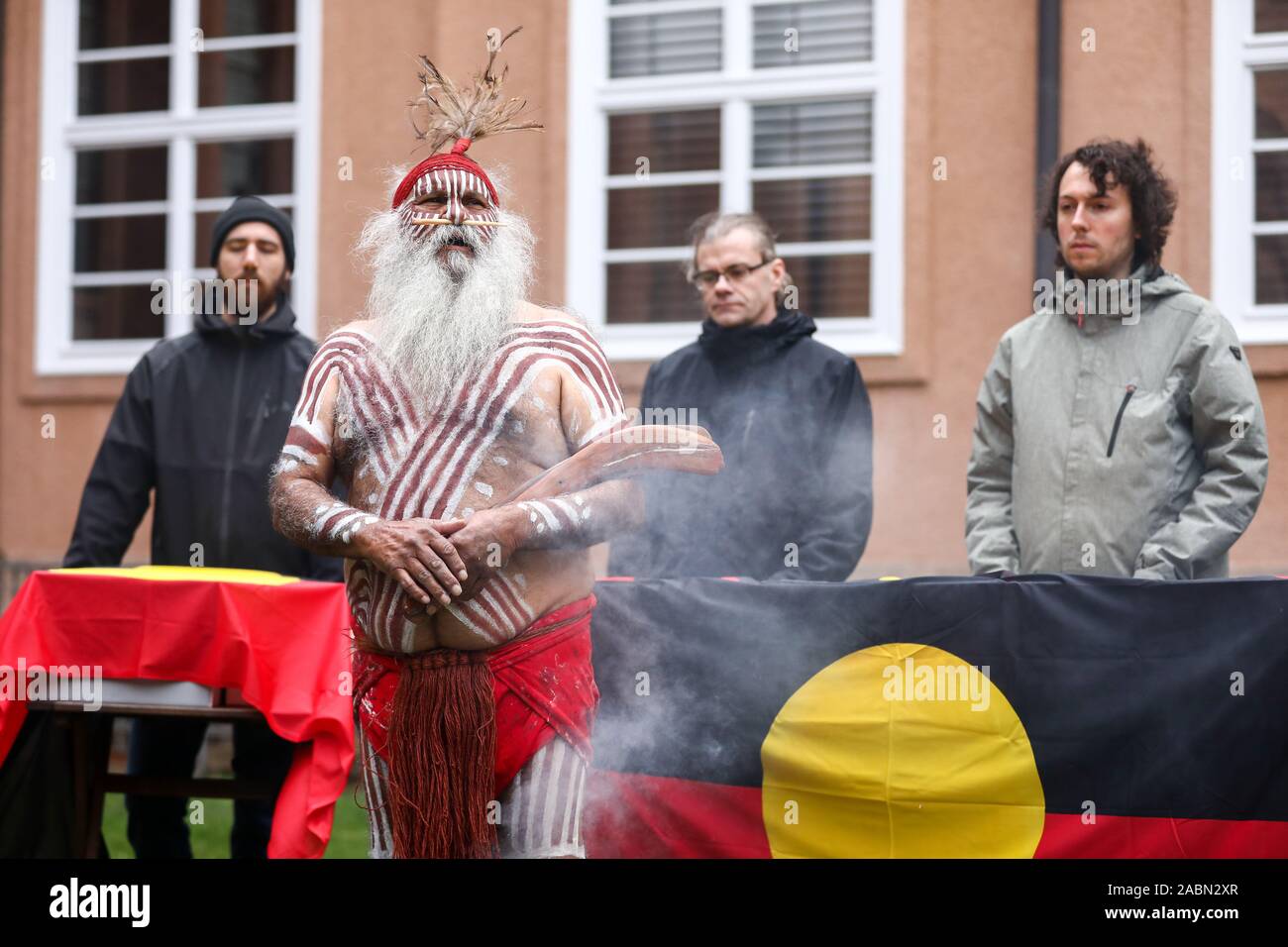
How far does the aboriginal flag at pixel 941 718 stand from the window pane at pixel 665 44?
4.40 meters

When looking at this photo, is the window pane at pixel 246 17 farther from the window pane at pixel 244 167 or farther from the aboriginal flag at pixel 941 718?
the aboriginal flag at pixel 941 718

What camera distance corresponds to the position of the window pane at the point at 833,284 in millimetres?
7512

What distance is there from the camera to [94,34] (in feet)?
28.9

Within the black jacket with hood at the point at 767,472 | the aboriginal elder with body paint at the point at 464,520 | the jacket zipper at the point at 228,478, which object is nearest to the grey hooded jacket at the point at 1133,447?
the black jacket with hood at the point at 767,472

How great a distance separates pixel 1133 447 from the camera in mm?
4121

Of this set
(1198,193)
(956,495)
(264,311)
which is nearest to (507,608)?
(264,311)

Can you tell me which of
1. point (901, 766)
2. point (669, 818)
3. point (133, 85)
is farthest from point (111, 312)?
point (901, 766)

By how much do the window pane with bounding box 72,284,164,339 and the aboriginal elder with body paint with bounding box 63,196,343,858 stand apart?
387 centimetres

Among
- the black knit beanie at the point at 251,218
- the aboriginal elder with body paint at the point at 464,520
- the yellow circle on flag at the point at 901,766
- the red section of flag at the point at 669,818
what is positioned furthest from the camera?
the black knit beanie at the point at 251,218

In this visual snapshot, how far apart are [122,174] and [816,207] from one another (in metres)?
4.01

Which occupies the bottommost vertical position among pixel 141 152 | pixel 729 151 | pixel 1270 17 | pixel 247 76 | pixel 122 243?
pixel 122 243

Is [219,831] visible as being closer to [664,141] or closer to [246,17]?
[664,141]
